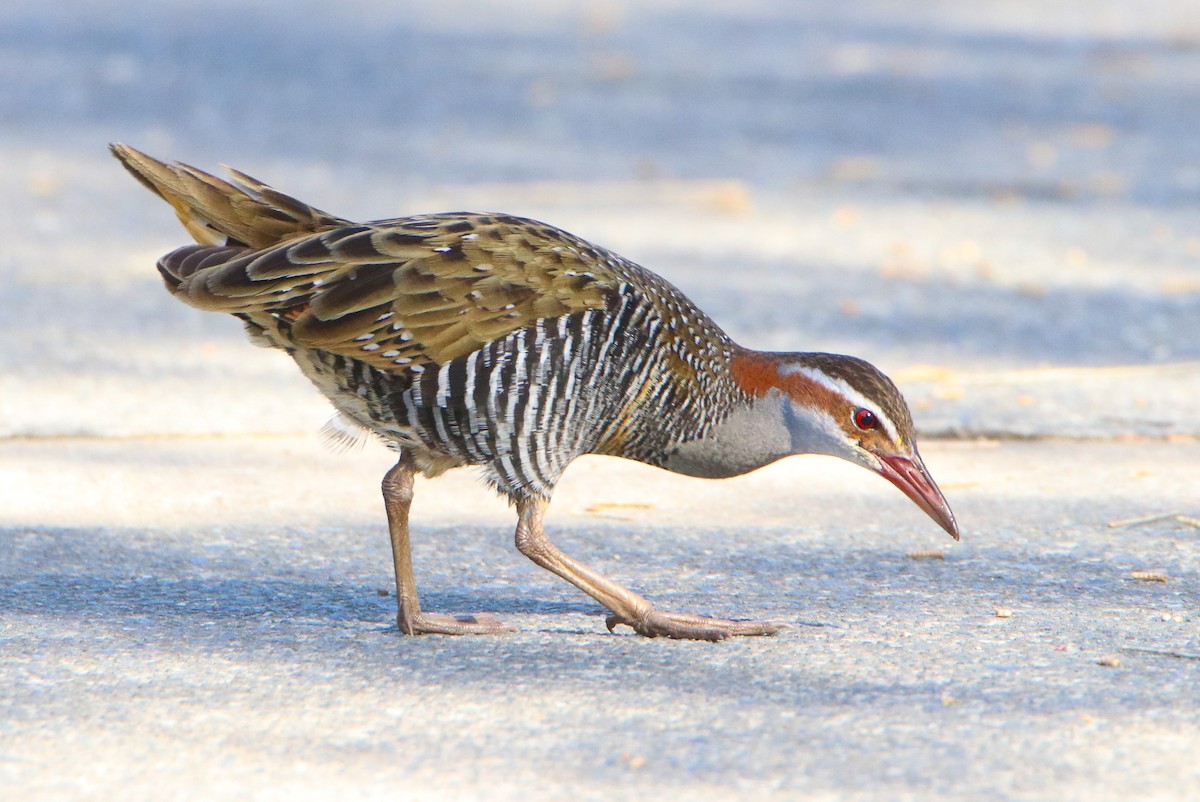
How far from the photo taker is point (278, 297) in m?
4.61

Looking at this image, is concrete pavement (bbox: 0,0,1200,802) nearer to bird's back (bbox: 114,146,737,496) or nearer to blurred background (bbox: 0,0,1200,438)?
blurred background (bbox: 0,0,1200,438)

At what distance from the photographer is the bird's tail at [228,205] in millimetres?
4773

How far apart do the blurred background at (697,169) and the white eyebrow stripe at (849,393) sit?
6.58 ft

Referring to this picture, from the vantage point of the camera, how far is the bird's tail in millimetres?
4773

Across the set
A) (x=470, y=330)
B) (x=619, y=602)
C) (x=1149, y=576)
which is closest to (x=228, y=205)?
(x=470, y=330)

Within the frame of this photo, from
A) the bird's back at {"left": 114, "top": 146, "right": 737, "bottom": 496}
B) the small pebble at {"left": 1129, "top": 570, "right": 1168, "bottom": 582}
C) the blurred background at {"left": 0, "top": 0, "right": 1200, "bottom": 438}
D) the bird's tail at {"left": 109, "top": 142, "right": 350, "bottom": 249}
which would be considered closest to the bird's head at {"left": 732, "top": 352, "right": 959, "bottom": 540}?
the bird's back at {"left": 114, "top": 146, "right": 737, "bottom": 496}

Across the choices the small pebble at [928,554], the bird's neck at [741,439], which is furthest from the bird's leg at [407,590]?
the small pebble at [928,554]

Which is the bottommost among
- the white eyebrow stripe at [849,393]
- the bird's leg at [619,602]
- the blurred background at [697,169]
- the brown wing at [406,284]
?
the bird's leg at [619,602]

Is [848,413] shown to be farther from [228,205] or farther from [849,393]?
[228,205]

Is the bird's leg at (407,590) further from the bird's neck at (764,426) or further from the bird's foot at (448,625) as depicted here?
the bird's neck at (764,426)

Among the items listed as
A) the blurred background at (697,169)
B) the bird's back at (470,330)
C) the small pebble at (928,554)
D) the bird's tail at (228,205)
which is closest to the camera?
the bird's back at (470,330)

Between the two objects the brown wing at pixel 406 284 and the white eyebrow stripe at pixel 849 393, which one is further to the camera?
the white eyebrow stripe at pixel 849 393

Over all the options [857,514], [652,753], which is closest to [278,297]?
[652,753]

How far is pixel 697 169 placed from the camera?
39.3 ft
